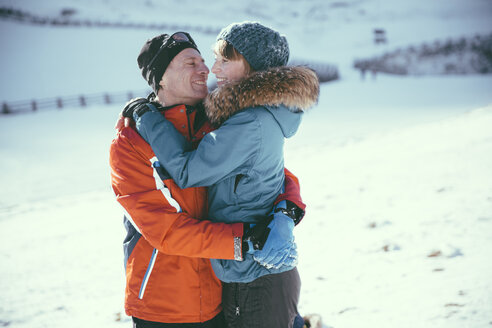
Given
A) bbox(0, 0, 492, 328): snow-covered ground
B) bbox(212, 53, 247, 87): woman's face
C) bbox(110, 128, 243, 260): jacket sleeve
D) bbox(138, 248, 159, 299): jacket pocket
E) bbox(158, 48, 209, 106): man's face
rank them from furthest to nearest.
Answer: bbox(0, 0, 492, 328): snow-covered ground, bbox(158, 48, 209, 106): man's face, bbox(212, 53, 247, 87): woman's face, bbox(138, 248, 159, 299): jacket pocket, bbox(110, 128, 243, 260): jacket sleeve

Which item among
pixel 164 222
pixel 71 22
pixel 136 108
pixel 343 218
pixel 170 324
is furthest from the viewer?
pixel 71 22

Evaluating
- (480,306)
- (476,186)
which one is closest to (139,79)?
(476,186)

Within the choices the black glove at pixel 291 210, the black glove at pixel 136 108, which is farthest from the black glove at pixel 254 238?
the black glove at pixel 136 108

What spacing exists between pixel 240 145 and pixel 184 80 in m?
0.66

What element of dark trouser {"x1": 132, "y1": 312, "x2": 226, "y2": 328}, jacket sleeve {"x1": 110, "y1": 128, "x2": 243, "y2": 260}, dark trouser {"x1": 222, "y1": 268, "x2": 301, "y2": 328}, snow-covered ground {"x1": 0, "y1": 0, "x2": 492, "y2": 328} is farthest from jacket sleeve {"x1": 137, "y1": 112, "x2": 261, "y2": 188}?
snow-covered ground {"x1": 0, "y1": 0, "x2": 492, "y2": 328}

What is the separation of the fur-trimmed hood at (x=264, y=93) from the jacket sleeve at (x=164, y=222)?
0.44 m

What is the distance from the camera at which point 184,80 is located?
2078 millimetres

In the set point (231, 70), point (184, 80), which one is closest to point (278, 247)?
point (231, 70)

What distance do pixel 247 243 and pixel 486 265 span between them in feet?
7.93

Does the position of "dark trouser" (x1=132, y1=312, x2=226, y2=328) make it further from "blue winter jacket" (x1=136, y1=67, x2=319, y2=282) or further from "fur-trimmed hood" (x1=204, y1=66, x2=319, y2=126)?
"fur-trimmed hood" (x1=204, y1=66, x2=319, y2=126)

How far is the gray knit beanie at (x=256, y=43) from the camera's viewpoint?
6.27 feet

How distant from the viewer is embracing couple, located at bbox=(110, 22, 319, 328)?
1.66 metres

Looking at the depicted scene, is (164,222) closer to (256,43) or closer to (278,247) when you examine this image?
(278,247)

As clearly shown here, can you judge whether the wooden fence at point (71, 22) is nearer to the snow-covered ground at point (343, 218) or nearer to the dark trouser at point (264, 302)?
the snow-covered ground at point (343, 218)
